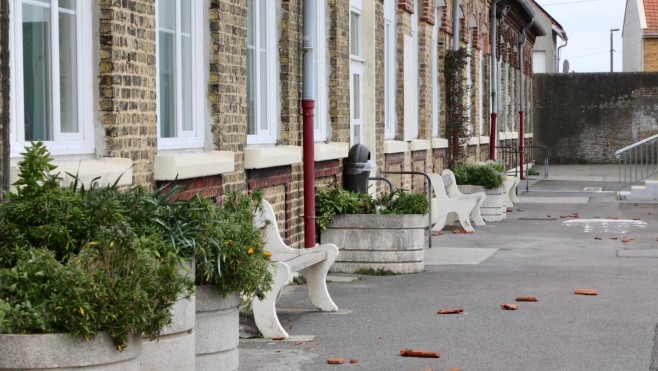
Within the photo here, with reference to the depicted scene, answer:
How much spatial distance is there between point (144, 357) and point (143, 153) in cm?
312

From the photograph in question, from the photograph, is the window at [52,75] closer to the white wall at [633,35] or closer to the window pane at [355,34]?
the window pane at [355,34]

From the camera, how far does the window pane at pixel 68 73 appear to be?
8.36 meters

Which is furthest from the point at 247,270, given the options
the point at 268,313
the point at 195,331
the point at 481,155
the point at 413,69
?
the point at 481,155

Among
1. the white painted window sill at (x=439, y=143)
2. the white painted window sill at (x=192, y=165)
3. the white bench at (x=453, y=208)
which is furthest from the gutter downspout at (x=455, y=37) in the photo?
the white painted window sill at (x=192, y=165)

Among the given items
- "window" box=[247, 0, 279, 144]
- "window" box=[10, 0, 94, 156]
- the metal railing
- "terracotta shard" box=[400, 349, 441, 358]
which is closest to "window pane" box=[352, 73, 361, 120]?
"window" box=[247, 0, 279, 144]

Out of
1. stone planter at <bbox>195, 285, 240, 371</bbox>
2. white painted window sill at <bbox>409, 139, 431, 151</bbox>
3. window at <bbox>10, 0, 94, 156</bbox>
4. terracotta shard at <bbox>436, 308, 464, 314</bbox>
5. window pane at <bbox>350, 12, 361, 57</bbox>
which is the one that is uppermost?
window pane at <bbox>350, 12, 361, 57</bbox>

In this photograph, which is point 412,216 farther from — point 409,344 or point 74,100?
point 74,100

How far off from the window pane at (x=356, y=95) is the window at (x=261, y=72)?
382cm

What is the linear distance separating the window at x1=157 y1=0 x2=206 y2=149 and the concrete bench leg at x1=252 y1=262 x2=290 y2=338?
1.52 metres

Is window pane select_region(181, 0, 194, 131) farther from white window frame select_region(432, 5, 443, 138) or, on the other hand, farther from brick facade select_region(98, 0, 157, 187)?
white window frame select_region(432, 5, 443, 138)

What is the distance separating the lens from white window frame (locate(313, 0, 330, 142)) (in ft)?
48.6

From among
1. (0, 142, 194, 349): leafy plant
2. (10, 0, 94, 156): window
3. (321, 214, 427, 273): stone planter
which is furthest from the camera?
(321, 214, 427, 273): stone planter

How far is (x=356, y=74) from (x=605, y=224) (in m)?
6.21

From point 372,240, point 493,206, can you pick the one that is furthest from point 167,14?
point 493,206
